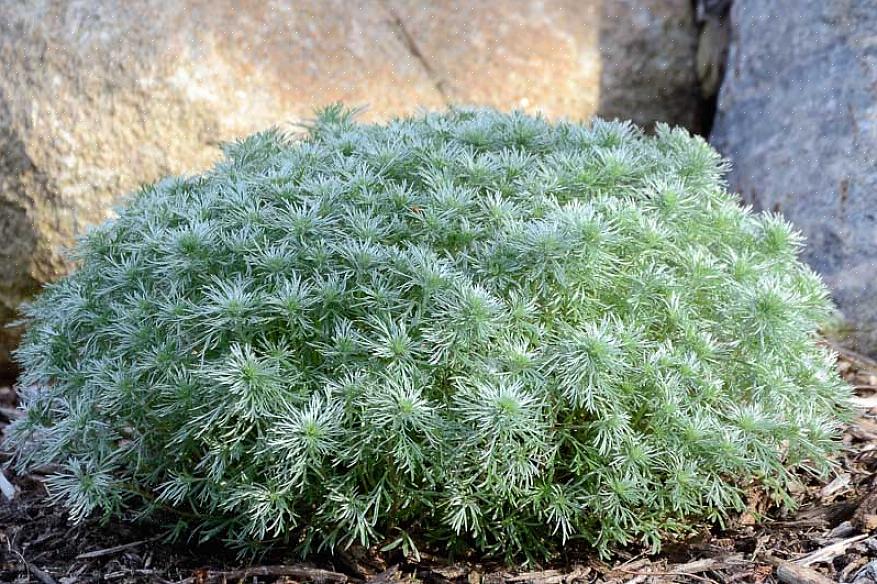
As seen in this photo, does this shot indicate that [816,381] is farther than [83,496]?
Yes

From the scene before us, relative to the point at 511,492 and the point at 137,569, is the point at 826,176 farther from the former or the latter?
the point at 137,569

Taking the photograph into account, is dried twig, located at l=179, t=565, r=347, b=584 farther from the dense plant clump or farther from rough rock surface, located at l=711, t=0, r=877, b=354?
rough rock surface, located at l=711, t=0, r=877, b=354

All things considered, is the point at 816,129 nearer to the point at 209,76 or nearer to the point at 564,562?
the point at 564,562

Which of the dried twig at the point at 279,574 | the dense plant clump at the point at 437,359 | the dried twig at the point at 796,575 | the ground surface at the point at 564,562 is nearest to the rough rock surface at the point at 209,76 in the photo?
the dense plant clump at the point at 437,359

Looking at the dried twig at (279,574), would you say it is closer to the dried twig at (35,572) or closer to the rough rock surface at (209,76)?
the dried twig at (35,572)

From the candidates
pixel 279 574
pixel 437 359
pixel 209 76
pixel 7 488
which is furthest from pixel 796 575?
pixel 209 76

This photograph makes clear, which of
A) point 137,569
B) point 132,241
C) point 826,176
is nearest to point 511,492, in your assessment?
point 137,569
